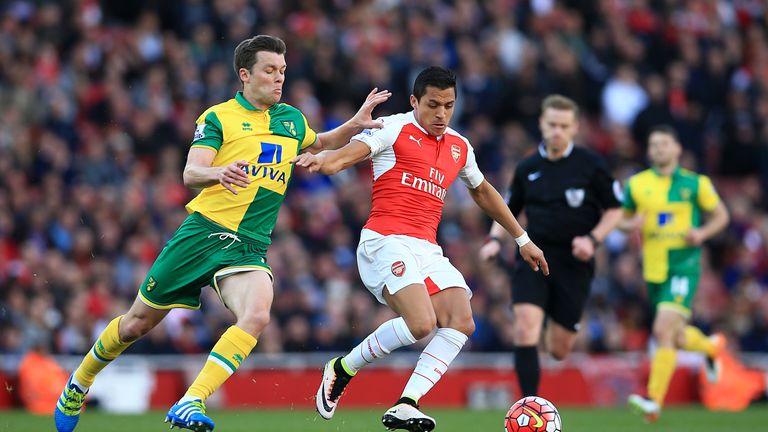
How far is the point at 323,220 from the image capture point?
17719mm

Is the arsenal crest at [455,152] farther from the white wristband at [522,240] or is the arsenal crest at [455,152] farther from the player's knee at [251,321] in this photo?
the player's knee at [251,321]

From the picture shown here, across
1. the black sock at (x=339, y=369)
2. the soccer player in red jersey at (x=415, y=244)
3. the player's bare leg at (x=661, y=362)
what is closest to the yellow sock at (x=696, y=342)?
the player's bare leg at (x=661, y=362)

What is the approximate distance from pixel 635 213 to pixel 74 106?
8359mm

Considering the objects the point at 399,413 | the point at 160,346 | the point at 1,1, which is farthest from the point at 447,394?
the point at 1,1

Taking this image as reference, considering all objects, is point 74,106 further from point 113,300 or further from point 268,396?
point 268,396

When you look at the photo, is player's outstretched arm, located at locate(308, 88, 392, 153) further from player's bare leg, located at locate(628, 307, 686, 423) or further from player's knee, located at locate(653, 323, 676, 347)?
player's knee, located at locate(653, 323, 676, 347)

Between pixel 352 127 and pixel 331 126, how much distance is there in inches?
373

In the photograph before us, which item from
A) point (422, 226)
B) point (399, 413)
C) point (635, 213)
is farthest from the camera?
point (635, 213)

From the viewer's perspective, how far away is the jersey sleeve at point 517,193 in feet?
37.5

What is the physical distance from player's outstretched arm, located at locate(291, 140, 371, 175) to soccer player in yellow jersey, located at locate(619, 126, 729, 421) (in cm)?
502

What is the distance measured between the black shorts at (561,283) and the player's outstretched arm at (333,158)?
2917 millimetres

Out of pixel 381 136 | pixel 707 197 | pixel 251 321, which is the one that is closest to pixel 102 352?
pixel 251 321

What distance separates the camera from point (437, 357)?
8836mm

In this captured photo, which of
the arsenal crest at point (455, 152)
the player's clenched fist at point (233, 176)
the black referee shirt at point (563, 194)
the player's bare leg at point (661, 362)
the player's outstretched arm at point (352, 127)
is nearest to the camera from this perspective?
the player's clenched fist at point (233, 176)
